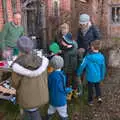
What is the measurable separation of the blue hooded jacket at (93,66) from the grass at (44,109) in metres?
0.55

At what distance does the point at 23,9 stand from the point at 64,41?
8.64ft

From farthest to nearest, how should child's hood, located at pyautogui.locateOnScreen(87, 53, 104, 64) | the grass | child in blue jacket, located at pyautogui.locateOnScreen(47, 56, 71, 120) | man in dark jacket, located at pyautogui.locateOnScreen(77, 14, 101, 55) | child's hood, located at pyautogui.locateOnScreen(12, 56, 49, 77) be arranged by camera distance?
man in dark jacket, located at pyautogui.locateOnScreen(77, 14, 101, 55), child's hood, located at pyautogui.locateOnScreen(87, 53, 104, 64), the grass, child in blue jacket, located at pyautogui.locateOnScreen(47, 56, 71, 120), child's hood, located at pyautogui.locateOnScreen(12, 56, 49, 77)

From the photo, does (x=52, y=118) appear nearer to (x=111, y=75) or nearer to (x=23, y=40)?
(x=23, y=40)

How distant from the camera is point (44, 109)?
569cm

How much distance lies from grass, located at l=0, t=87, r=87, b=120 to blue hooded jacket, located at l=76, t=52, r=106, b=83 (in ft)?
1.81

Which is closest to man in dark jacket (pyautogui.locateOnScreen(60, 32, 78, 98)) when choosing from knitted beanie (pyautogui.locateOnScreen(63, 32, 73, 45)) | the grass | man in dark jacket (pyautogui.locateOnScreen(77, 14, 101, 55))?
knitted beanie (pyautogui.locateOnScreen(63, 32, 73, 45))

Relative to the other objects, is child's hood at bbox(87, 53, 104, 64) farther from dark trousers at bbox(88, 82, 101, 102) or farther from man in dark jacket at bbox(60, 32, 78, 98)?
dark trousers at bbox(88, 82, 101, 102)

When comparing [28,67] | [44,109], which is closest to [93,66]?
[44,109]

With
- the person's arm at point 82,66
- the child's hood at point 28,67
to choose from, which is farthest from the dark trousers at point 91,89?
the child's hood at point 28,67

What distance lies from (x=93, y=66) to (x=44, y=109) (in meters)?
1.22

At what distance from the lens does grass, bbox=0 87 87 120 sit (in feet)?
17.9

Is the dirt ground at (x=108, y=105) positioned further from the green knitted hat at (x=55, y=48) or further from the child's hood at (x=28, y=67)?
the child's hood at (x=28, y=67)

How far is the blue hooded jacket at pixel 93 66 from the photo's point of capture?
5695 millimetres

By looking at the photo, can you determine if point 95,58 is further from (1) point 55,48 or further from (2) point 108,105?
(2) point 108,105
